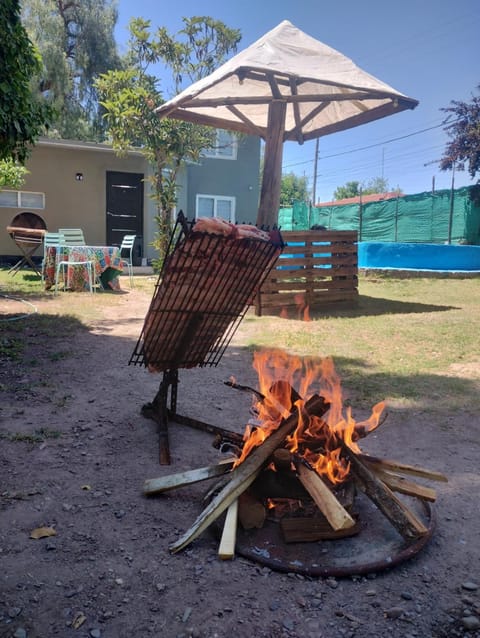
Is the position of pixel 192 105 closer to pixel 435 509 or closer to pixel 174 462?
pixel 174 462

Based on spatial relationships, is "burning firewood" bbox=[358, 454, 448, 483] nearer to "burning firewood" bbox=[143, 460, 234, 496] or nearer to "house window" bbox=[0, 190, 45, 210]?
"burning firewood" bbox=[143, 460, 234, 496]

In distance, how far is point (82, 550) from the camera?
83.9 inches

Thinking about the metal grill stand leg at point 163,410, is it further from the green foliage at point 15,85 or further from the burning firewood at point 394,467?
the green foliage at point 15,85

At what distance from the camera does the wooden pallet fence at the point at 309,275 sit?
8.23m

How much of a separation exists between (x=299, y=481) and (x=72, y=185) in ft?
48.6

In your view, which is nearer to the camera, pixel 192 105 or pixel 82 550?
pixel 82 550

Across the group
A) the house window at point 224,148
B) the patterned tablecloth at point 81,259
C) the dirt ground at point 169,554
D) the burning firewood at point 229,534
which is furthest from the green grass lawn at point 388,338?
the house window at point 224,148

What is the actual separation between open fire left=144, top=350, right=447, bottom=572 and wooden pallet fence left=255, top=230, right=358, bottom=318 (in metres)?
5.52

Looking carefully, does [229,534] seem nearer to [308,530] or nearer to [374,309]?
[308,530]

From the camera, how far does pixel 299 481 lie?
2.40 meters

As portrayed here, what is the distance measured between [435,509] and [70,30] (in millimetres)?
26492

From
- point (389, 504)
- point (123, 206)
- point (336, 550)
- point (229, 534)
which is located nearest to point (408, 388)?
point (389, 504)

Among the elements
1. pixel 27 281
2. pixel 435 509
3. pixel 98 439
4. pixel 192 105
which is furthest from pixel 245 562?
pixel 27 281

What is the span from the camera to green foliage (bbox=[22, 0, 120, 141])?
21.9 metres
